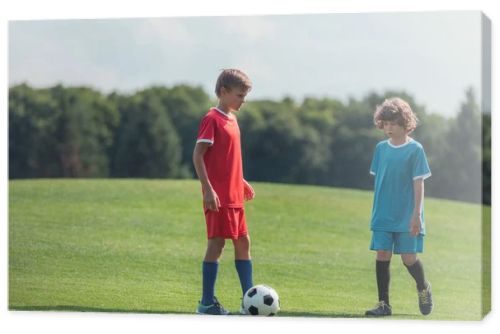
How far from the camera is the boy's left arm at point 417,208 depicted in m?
8.62

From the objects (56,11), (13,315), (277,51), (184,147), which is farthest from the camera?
(184,147)

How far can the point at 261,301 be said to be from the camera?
29.0ft

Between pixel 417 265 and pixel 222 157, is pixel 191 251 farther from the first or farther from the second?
pixel 417 265

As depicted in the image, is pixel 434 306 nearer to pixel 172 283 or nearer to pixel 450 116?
pixel 172 283

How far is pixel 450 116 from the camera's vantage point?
12.0m

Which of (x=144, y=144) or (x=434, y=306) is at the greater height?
(x=144, y=144)

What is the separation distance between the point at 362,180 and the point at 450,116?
1.80 m

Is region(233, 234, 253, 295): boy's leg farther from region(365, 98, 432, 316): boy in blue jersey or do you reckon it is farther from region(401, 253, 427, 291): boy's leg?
region(401, 253, 427, 291): boy's leg

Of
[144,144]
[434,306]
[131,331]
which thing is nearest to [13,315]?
[131,331]

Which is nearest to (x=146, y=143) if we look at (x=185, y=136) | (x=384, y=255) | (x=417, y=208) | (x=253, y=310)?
(x=185, y=136)

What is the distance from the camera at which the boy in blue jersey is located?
8695 mm

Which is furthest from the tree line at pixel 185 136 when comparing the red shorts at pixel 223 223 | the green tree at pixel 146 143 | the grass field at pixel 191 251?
the red shorts at pixel 223 223

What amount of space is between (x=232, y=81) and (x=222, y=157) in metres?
0.66

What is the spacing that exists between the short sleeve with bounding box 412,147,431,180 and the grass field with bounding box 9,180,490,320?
1.21 metres
